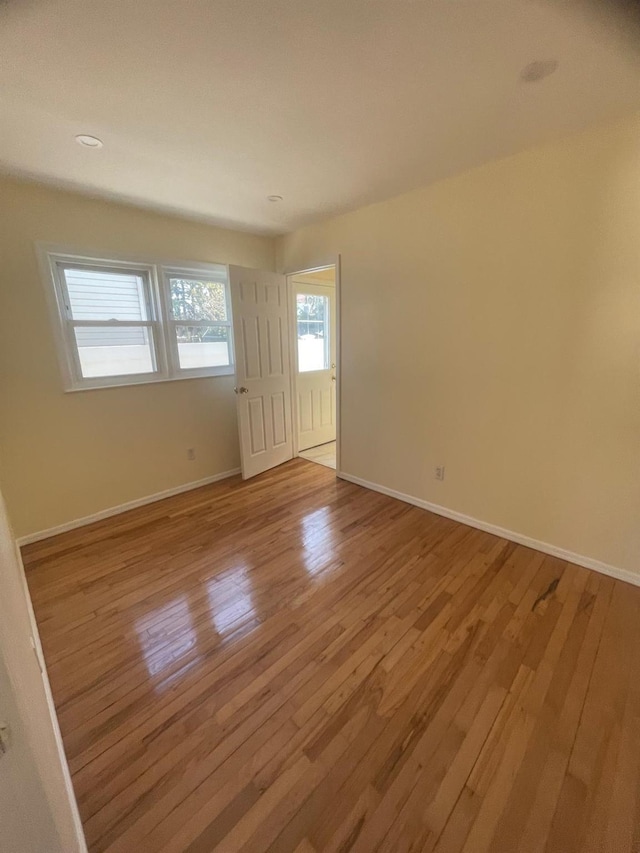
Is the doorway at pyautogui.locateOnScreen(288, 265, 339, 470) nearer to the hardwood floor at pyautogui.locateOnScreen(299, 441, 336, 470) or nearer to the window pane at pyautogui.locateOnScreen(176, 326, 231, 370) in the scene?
the hardwood floor at pyautogui.locateOnScreen(299, 441, 336, 470)

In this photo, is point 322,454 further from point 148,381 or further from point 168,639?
point 168,639

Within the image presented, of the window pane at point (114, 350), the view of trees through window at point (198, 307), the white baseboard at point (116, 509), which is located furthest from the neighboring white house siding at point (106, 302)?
the white baseboard at point (116, 509)

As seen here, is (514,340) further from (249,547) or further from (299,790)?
(299,790)

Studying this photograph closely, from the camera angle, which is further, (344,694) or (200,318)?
(200,318)

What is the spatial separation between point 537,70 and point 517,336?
126cm

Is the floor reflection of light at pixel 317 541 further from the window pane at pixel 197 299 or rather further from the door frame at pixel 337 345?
the window pane at pixel 197 299

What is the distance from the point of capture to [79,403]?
2658 millimetres

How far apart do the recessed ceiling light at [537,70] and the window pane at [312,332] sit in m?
2.83

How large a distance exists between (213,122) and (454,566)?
110 inches

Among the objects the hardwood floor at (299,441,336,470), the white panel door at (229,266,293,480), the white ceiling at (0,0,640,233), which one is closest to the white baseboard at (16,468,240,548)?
the white panel door at (229,266,293,480)

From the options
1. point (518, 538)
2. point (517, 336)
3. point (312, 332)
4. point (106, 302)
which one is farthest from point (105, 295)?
point (518, 538)

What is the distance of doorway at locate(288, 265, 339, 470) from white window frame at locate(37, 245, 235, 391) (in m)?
0.88

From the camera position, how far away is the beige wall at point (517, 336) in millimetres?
1881

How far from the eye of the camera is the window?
2586 mm
